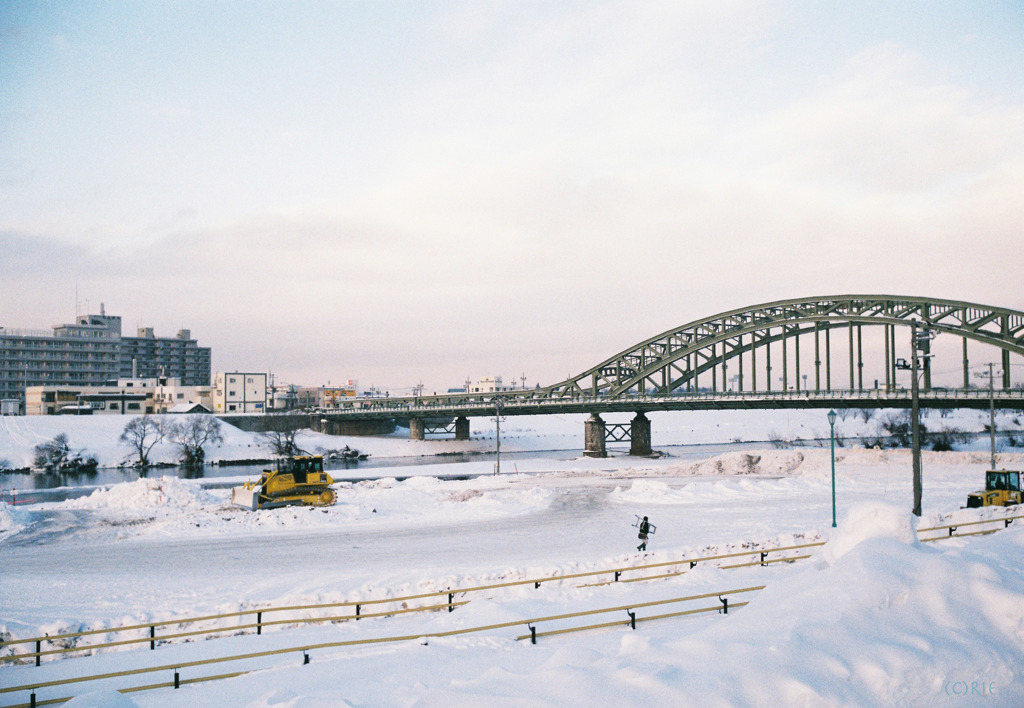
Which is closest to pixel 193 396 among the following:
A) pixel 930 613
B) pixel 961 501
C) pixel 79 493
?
pixel 79 493

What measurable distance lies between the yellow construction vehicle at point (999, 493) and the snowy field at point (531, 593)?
119 inches

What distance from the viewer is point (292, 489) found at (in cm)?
3944

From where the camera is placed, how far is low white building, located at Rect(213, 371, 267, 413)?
12344 cm

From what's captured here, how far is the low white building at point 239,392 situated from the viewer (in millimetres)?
123438

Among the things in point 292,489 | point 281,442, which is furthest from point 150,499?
point 281,442

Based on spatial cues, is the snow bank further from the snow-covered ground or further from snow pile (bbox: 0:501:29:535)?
the snow-covered ground

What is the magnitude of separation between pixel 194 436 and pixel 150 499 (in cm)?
4307

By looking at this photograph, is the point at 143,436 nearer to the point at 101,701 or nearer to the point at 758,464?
the point at 758,464

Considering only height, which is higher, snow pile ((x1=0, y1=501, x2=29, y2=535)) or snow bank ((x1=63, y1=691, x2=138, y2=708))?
snow bank ((x1=63, y1=691, x2=138, y2=708))

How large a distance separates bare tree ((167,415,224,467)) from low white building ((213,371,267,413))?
108 feet

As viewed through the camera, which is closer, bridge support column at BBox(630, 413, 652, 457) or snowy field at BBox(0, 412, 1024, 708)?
snowy field at BBox(0, 412, 1024, 708)

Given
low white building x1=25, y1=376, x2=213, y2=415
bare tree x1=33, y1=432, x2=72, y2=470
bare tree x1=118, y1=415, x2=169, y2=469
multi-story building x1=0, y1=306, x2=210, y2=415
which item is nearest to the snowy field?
bare tree x1=118, y1=415, x2=169, y2=469

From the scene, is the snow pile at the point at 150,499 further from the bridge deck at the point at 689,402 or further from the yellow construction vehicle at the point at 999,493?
the yellow construction vehicle at the point at 999,493

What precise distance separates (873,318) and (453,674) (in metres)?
79.9
